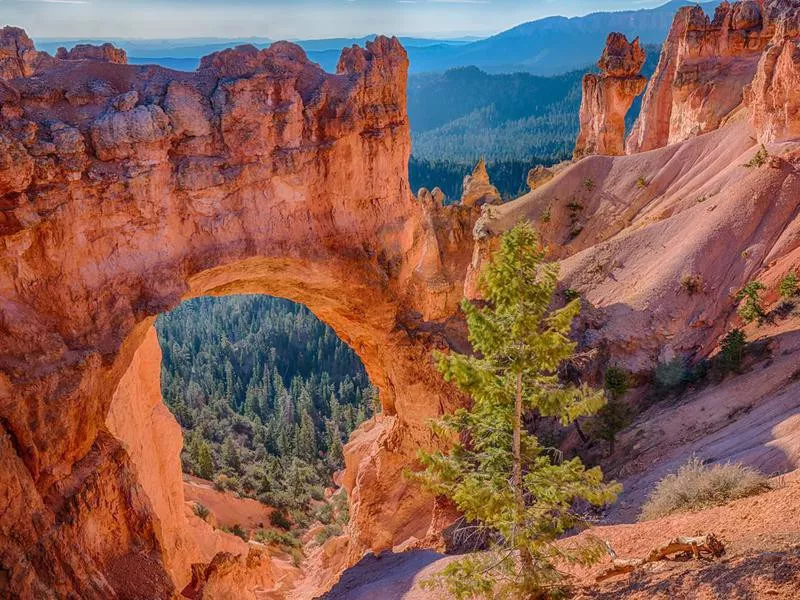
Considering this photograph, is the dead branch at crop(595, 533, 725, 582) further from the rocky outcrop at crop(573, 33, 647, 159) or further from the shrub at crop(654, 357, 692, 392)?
the rocky outcrop at crop(573, 33, 647, 159)

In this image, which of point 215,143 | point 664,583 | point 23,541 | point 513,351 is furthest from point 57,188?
point 664,583

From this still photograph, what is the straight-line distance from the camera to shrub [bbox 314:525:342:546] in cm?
2691

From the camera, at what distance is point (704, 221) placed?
32.3 meters

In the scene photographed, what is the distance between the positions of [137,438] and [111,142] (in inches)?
303

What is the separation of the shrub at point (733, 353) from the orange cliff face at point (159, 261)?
10599 mm

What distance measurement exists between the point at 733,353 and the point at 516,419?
A: 16626mm

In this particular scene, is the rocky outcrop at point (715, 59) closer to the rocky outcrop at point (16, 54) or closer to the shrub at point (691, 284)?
the shrub at point (691, 284)

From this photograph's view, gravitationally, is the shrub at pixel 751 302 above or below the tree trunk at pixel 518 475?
below

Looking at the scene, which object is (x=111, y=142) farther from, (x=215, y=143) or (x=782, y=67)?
(x=782, y=67)

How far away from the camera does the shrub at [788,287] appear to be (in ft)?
80.9

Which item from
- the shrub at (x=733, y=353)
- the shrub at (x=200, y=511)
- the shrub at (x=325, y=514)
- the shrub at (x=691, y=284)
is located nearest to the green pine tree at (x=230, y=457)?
the shrub at (x=325, y=514)

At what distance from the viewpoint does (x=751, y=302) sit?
25.3m

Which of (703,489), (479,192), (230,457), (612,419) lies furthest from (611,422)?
(479,192)

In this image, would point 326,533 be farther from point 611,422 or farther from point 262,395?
point 262,395
